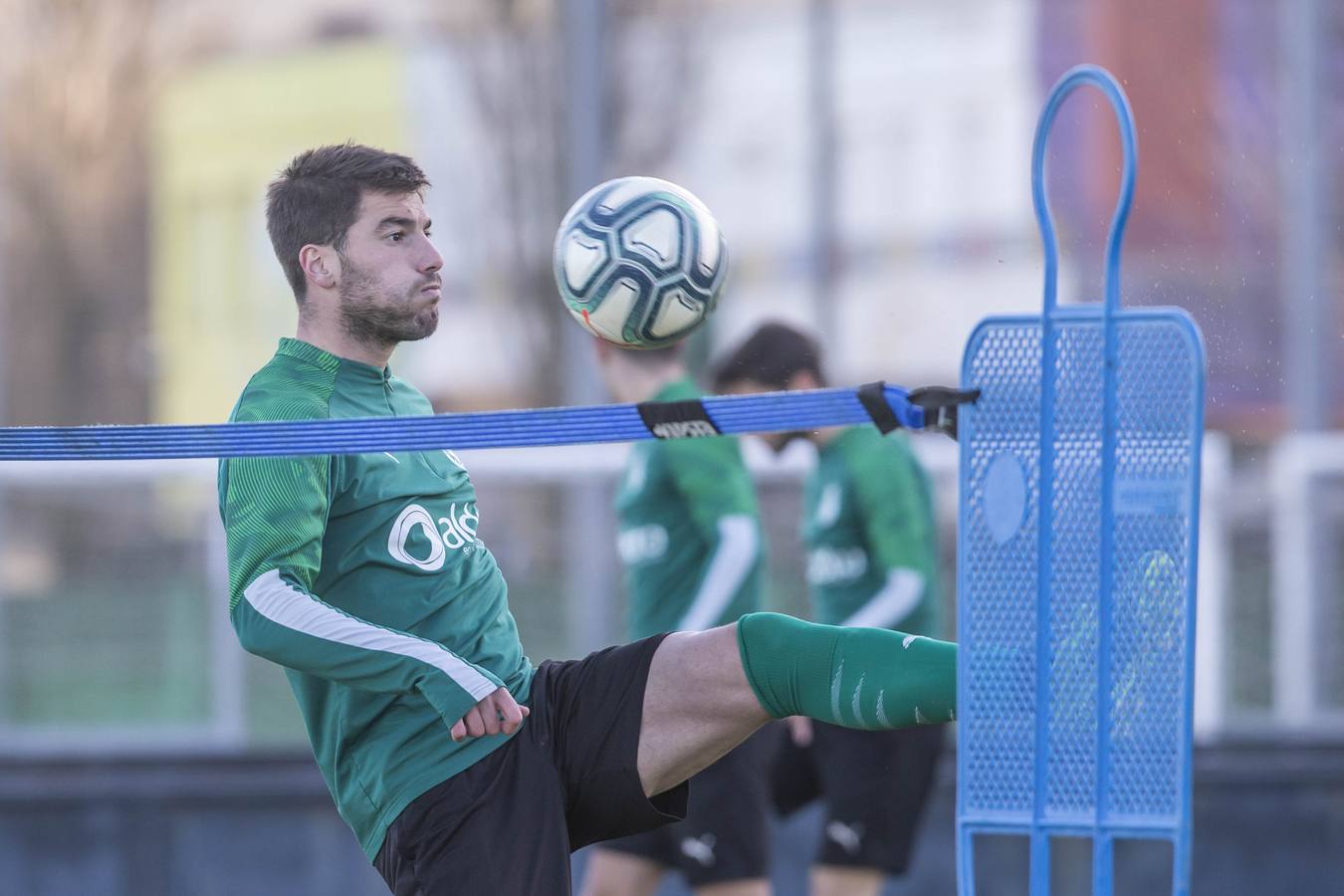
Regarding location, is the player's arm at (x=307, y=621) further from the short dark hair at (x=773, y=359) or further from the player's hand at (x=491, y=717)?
the short dark hair at (x=773, y=359)

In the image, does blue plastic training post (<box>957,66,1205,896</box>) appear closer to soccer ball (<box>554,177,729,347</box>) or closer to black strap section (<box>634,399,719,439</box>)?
black strap section (<box>634,399,719,439</box>)

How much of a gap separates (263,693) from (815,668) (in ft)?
14.5

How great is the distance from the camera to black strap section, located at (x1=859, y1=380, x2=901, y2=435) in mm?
2863

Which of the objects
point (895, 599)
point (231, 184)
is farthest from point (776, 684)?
point (231, 184)

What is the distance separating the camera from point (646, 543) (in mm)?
5082

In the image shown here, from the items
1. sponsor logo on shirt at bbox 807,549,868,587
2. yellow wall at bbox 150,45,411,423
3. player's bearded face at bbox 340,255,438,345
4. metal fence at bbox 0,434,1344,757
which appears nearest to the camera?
player's bearded face at bbox 340,255,438,345

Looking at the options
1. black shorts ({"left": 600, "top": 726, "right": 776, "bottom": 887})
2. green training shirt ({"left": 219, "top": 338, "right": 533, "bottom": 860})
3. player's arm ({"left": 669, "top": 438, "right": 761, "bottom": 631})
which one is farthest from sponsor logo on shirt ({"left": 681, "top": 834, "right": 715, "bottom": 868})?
green training shirt ({"left": 219, "top": 338, "right": 533, "bottom": 860})

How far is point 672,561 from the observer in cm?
507

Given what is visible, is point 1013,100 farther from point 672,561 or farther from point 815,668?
point 815,668

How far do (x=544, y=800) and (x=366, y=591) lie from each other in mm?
482

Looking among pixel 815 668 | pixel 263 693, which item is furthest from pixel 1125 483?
pixel 263 693

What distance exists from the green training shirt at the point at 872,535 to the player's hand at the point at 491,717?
221 centimetres

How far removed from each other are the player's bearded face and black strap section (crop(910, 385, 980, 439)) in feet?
3.12

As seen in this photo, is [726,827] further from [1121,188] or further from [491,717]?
[1121,188]
